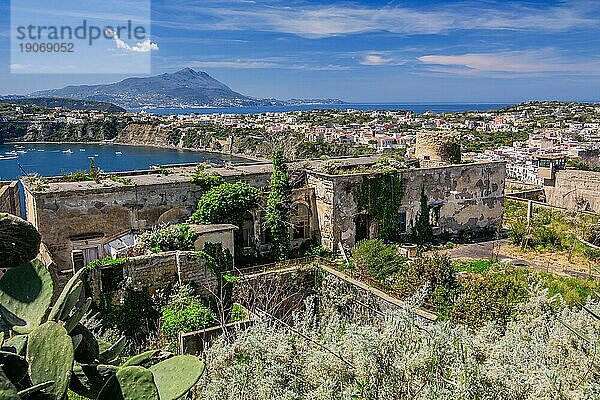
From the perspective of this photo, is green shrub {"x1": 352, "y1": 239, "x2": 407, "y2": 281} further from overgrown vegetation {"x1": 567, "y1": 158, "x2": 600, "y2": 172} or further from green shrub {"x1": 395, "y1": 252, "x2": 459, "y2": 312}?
overgrown vegetation {"x1": 567, "y1": 158, "x2": 600, "y2": 172}

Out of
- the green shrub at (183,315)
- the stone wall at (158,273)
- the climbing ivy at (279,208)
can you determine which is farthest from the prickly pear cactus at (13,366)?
the climbing ivy at (279,208)

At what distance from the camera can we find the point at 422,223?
18.4 meters

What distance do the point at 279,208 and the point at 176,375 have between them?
13.6m

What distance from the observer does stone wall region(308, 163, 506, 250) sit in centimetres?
1672

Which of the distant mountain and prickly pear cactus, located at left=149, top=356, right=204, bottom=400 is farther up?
the distant mountain

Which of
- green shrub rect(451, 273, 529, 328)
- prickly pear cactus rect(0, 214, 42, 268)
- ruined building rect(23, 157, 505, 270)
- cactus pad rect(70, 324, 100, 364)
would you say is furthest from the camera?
ruined building rect(23, 157, 505, 270)

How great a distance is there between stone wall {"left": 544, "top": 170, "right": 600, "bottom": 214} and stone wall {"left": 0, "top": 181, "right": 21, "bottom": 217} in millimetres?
23736

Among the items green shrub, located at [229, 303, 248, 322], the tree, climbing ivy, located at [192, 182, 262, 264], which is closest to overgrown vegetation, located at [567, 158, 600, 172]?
the tree

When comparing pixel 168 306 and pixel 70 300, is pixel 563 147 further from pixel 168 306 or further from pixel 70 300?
pixel 70 300

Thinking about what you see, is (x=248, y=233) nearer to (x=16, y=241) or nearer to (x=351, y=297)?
(x=351, y=297)

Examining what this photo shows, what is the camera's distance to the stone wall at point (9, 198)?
44.4 ft

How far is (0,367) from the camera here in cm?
159

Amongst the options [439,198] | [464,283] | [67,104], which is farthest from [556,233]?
[67,104]

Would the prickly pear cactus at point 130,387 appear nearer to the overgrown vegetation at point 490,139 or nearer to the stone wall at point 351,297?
the stone wall at point 351,297
